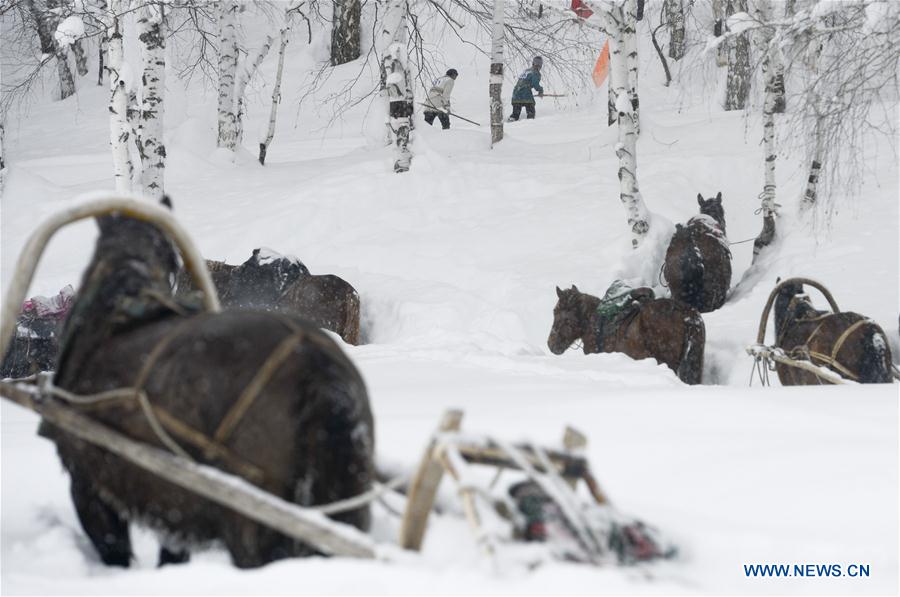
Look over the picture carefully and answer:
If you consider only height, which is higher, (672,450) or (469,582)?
Answer: (469,582)

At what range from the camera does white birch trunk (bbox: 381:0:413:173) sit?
13047mm

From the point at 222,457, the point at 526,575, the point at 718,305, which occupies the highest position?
the point at 222,457

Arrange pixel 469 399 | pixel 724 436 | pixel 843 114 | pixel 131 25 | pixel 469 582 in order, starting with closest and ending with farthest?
pixel 469 582, pixel 724 436, pixel 469 399, pixel 843 114, pixel 131 25

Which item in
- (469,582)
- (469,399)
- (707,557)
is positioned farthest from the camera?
(469,399)

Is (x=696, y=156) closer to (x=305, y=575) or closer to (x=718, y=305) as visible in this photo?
(x=718, y=305)

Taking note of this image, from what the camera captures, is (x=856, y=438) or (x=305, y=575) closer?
(x=305, y=575)

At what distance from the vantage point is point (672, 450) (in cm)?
370

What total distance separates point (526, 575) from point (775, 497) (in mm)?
1323

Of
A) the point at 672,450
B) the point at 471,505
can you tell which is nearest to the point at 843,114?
the point at 672,450

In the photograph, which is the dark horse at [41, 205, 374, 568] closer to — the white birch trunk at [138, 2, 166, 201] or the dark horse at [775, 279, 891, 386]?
the dark horse at [775, 279, 891, 386]

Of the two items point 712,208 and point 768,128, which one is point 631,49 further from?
point 712,208

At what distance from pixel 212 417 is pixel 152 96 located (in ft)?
32.9

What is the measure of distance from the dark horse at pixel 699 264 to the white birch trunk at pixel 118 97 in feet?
20.2

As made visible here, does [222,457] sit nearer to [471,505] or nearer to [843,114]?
[471,505]
